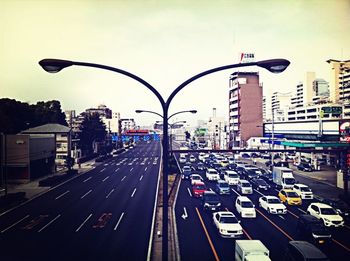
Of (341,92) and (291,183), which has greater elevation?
(341,92)

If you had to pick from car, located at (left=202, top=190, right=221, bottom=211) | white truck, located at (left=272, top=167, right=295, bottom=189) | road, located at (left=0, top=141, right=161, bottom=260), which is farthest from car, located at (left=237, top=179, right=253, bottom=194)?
road, located at (left=0, top=141, right=161, bottom=260)

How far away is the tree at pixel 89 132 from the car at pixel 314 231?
54779mm

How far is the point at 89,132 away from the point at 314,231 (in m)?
56.2

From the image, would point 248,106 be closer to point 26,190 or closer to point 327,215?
point 26,190

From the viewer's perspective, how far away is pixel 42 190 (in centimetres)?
3369

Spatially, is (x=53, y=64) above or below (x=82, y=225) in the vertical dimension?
above

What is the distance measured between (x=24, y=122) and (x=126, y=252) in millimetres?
49921

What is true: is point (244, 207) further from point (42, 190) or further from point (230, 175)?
point (42, 190)

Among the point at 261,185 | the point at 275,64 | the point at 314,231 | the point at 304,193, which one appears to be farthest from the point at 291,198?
the point at 275,64

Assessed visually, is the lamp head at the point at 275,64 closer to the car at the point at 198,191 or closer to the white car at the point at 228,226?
the white car at the point at 228,226

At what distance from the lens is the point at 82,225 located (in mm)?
20156

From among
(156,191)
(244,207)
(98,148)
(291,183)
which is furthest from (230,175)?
(98,148)

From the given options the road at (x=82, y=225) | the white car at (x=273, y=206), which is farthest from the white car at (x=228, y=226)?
the white car at (x=273, y=206)

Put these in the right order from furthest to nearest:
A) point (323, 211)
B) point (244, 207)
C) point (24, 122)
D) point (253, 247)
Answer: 1. point (24, 122)
2. point (244, 207)
3. point (323, 211)
4. point (253, 247)
